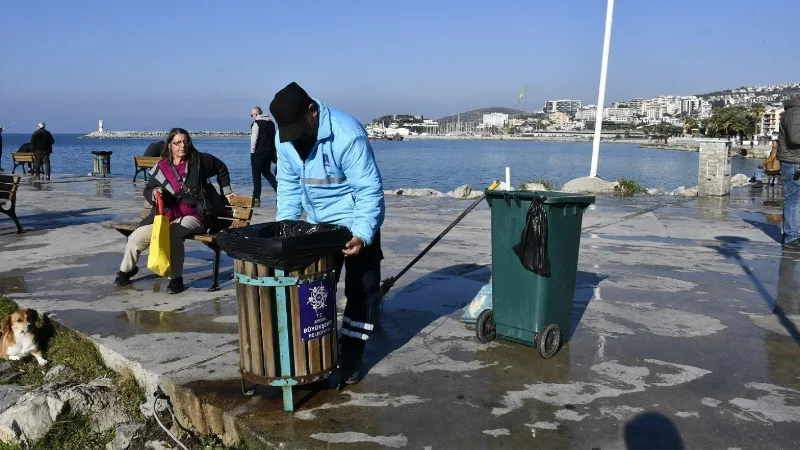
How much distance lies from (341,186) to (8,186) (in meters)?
8.19

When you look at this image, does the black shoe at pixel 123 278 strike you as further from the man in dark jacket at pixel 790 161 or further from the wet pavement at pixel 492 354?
the man in dark jacket at pixel 790 161

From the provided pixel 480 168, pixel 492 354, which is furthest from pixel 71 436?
pixel 480 168

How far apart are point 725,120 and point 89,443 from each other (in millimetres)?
124531

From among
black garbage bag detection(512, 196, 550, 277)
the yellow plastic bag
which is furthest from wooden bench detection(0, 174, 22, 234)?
black garbage bag detection(512, 196, 550, 277)

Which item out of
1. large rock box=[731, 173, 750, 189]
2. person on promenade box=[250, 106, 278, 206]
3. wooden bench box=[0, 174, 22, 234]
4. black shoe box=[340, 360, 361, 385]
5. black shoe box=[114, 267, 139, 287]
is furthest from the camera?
large rock box=[731, 173, 750, 189]

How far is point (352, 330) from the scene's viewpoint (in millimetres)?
4480

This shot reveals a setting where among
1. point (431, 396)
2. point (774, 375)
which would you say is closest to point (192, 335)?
point (431, 396)

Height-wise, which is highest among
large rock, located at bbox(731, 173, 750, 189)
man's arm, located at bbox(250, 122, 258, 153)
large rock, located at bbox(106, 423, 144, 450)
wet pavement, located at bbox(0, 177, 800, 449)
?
man's arm, located at bbox(250, 122, 258, 153)

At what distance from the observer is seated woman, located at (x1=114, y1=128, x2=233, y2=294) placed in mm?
6824

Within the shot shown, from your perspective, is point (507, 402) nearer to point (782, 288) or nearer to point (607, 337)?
point (607, 337)

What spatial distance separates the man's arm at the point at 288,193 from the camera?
4.46 m

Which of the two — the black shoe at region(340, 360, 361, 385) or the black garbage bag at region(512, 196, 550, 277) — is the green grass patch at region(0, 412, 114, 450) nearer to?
the black shoe at region(340, 360, 361, 385)

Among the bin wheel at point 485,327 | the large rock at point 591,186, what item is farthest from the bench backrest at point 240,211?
the large rock at point 591,186

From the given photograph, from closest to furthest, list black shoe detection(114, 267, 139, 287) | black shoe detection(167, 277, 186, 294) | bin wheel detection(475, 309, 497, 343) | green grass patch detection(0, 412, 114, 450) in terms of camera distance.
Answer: green grass patch detection(0, 412, 114, 450)
bin wheel detection(475, 309, 497, 343)
black shoe detection(167, 277, 186, 294)
black shoe detection(114, 267, 139, 287)
